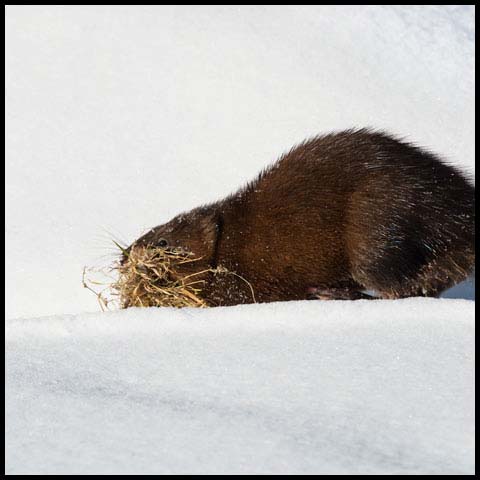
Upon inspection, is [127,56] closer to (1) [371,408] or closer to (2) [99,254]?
(2) [99,254]

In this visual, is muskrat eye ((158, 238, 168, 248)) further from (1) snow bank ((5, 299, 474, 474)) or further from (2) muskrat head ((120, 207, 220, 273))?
(1) snow bank ((5, 299, 474, 474))

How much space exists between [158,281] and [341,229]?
2.54ft

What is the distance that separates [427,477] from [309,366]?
643 mm

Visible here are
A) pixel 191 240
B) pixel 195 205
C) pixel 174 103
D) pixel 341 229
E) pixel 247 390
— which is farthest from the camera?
pixel 174 103

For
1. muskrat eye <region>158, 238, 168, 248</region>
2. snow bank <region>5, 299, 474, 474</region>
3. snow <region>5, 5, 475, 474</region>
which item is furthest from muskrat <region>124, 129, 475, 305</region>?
snow bank <region>5, 299, 474, 474</region>

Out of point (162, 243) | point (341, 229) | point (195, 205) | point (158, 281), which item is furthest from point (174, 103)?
point (341, 229)

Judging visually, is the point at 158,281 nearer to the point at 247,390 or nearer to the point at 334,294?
the point at 334,294

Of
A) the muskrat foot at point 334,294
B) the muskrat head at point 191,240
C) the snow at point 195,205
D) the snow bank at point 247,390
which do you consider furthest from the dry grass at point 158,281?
the snow bank at point 247,390

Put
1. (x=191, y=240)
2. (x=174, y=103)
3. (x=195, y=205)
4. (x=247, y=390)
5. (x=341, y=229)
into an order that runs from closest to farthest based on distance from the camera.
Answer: (x=247, y=390) < (x=341, y=229) < (x=191, y=240) < (x=195, y=205) < (x=174, y=103)

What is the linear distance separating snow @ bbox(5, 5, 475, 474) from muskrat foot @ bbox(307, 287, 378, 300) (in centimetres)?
72

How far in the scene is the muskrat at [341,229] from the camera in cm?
362

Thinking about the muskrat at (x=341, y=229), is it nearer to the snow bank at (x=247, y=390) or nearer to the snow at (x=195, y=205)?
the snow at (x=195, y=205)

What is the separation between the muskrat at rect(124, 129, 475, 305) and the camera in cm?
362

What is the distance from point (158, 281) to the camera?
372cm
